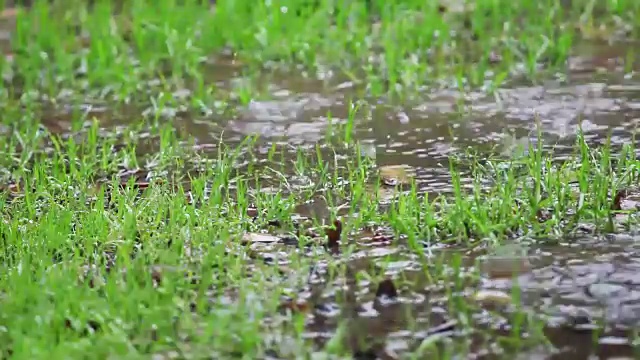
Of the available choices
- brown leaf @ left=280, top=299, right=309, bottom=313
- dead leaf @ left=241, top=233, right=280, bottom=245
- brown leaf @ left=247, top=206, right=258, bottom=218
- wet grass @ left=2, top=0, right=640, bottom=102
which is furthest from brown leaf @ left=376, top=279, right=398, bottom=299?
wet grass @ left=2, top=0, right=640, bottom=102

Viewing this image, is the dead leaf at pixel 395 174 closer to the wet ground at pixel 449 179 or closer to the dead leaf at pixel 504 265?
the wet ground at pixel 449 179

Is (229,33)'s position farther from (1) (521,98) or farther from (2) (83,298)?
(2) (83,298)

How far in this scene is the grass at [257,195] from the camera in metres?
2.64

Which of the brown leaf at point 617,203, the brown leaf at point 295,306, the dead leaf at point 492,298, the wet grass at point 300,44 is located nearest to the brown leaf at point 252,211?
the brown leaf at point 295,306

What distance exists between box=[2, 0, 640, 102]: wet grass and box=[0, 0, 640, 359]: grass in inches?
0.6

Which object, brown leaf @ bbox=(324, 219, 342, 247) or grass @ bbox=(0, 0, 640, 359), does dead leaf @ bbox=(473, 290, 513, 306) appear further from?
brown leaf @ bbox=(324, 219, 342, 247)

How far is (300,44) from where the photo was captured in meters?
5.31

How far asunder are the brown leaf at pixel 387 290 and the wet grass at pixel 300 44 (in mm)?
2040

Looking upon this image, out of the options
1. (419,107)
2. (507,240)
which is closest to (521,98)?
(419,107)

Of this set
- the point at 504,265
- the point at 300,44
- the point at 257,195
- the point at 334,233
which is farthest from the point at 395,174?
the point at 300,44

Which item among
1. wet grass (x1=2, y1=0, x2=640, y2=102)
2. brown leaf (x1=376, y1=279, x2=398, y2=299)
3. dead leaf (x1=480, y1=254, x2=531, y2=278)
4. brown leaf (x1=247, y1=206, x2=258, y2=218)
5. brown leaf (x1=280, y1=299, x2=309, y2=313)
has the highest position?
wet grass (x1=2, y1=0, x2=640, y2=102)

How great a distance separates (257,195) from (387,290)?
814mm

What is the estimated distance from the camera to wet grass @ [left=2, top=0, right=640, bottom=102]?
4977 mm

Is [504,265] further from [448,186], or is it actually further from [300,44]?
[300,44]
